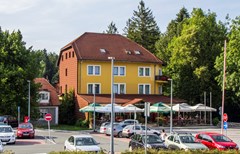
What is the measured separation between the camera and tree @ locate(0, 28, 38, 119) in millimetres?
55438

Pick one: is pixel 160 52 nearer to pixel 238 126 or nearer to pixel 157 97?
pixel 157 97

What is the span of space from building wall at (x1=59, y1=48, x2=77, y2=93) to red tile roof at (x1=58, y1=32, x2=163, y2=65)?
1220mm

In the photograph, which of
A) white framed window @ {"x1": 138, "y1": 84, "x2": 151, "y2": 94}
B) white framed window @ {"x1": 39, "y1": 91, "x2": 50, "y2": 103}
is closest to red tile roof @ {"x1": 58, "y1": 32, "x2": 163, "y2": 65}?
white framed window @ {"x1": 138, "y1": 84, "x2": 151, "y2": 94}

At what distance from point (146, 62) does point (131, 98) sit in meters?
6.51

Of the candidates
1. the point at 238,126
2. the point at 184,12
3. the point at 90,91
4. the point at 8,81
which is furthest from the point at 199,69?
the point at 8,81

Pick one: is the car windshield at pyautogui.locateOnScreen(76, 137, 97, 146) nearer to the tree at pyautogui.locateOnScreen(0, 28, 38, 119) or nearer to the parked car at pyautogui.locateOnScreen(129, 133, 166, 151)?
the parked car at pyautogui.locateOnScreen(129, 133, 166, 151)

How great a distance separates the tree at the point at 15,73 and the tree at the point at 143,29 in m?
39.7

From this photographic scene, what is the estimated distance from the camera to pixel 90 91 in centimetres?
6500

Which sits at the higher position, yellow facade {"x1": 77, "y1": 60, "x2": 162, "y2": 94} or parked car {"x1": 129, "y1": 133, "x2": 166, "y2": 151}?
yellow facade {"x1": 77, "y1": 60, "x2": 162, "y2": 94}

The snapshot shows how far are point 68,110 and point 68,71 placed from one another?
6854mm

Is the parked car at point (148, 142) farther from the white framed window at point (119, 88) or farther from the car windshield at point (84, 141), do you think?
the white framed window at point (119, 88)

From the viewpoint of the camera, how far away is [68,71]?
68.6 meters

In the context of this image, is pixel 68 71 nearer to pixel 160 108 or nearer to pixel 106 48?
pixel 106 48

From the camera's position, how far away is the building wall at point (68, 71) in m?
65.5
